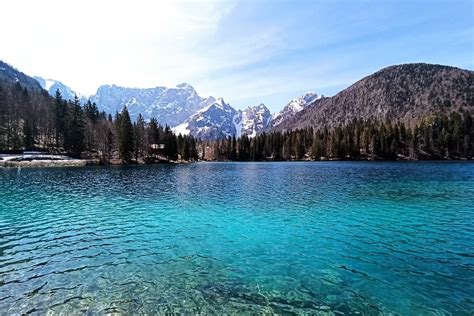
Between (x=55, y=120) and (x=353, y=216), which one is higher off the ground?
(x=55, y=120)

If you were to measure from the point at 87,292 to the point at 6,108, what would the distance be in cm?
18002

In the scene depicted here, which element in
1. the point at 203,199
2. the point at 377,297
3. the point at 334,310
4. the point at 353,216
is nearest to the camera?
the point at 334,310

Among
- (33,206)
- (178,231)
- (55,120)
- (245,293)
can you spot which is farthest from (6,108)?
(245,293)

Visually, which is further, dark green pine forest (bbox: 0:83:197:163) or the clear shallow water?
dark green pine forest (bbox: 0:83:197:163)

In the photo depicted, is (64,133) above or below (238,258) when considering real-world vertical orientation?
above

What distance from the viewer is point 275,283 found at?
51.9 feet

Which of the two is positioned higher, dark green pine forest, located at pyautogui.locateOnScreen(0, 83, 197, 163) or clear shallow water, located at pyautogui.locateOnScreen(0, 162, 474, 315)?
dark green pine forest, located at pyautogui.locateOnScreen(0, 83, 197, 163)

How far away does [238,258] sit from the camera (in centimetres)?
1981

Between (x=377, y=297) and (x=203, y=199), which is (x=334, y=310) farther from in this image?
(x=203, y=199)

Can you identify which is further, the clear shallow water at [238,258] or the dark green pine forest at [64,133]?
the dark green pine forest at [64,133]

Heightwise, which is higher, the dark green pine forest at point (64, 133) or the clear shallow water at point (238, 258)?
the dark green pine forest at point (64, 133)

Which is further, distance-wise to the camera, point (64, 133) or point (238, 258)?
point (64, 133)

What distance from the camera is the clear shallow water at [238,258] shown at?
13766mm

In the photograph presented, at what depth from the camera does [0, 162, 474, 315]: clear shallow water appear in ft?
45.2
